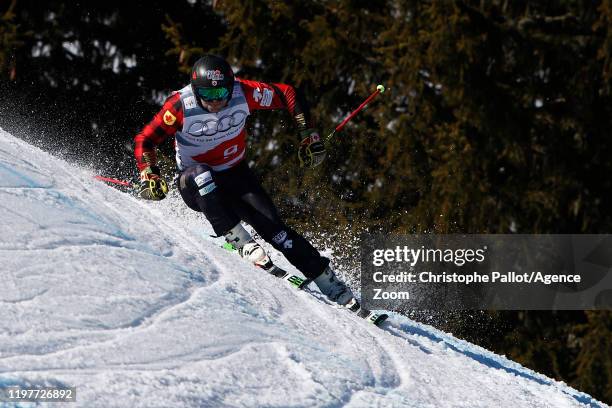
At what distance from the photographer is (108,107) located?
14.3m

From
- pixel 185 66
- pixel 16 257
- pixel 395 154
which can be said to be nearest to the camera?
pixel 16 257

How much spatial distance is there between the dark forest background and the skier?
13.3 ft

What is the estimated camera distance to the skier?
6305 millimetres

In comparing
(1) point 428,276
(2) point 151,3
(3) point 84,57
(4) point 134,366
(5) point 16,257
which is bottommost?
(4) point 134,366

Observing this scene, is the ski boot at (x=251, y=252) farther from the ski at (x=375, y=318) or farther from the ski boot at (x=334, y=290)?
the ski at (x=375, y=318)

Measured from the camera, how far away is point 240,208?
6.66 meters

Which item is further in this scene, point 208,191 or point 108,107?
point 108,107

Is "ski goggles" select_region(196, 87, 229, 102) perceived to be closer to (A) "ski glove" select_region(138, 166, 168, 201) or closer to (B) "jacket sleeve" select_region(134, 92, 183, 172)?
(B) "jacket sleeve" select_region(134, 92, 183, 172)

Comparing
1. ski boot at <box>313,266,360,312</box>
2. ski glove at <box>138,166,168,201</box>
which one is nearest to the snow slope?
ski glove at <box>138,166,168,201</box>

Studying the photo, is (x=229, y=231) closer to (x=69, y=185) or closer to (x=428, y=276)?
(x=69, y=185)

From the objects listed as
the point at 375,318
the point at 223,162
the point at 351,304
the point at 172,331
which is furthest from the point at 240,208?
the point at 172,331

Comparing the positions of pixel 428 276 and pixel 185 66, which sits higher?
pixel 185 66

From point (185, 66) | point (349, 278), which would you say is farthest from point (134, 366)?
point (185, 66)

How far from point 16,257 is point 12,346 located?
0.94 m
